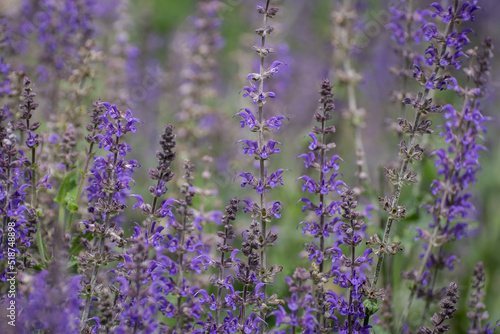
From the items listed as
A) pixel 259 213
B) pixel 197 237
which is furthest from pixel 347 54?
pixel 197 237

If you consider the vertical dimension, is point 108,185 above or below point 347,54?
below

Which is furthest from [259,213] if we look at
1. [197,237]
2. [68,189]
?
[68,189]

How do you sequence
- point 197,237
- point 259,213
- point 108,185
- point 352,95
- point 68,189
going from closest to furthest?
point 108,185
point 259,213
point 197,237
point 68,189
point 352,95

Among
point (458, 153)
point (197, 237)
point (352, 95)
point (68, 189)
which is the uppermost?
point (352, 95)

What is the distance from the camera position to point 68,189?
3838 millimetres

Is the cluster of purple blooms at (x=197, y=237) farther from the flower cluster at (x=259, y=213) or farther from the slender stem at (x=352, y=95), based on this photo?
the slender stem at (x=352, y=95)

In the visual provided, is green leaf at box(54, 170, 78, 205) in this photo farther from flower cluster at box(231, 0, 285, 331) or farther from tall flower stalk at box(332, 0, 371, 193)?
tall flower stalk at box(332, 0, 371, 193)

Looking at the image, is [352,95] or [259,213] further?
[352,95]

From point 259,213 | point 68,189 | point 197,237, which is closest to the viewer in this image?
point 259,213

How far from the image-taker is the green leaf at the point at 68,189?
373 cm

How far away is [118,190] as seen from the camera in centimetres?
327

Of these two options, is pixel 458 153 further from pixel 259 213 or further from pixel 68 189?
pixel 68 189

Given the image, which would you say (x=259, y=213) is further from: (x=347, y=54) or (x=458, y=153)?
(x=347, y=54)

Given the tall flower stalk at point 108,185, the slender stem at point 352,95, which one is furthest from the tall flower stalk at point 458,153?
the tall flower stalk at point 108,185
